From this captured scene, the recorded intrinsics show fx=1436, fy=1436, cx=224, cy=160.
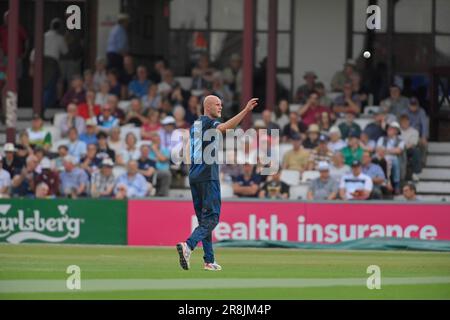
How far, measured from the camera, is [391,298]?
48.6 ft

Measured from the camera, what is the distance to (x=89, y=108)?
27.0 meters

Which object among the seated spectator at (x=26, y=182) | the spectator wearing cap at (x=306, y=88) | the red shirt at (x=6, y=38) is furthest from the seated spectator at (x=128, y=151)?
the red shirt at (x=6, y=38)

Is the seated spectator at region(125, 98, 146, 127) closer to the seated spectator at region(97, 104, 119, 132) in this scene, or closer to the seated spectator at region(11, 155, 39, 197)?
the seated spectator at region(97, 104, 119, 132)

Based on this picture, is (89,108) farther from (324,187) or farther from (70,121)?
(324,187)

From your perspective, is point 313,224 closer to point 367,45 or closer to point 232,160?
point 232,160

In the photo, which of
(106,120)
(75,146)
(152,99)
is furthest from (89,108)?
(75,146)

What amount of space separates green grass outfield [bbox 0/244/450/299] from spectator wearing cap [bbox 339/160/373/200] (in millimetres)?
3832

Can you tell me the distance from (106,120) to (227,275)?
1112 cm

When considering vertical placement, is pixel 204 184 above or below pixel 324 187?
above

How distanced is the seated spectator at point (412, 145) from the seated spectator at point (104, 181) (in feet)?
17.5

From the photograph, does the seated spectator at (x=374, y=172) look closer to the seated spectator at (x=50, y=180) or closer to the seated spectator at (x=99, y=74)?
the seated spectator at (x=50, y=180)

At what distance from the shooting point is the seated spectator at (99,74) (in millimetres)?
28250

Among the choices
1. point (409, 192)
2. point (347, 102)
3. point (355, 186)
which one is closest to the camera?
point (409, 192)

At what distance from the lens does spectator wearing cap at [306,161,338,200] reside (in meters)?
24.0
